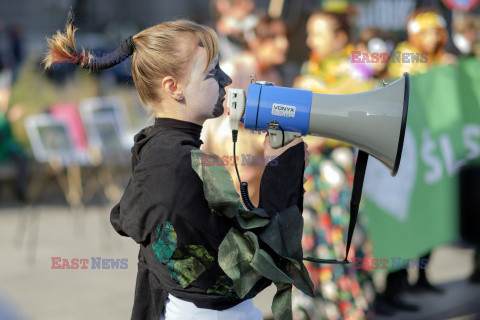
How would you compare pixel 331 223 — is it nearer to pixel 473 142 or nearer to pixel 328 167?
pixel 328 167

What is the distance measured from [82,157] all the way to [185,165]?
4617 mm

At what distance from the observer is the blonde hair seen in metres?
1.69

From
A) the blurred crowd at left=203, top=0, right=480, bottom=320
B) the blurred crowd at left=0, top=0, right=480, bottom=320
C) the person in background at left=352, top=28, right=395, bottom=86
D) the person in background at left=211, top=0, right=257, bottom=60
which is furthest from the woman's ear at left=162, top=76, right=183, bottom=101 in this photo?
the person in background at left=211, top=0, right=257, bottom=60

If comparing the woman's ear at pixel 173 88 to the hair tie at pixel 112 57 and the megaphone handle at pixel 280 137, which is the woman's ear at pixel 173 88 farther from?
the megaphone handle at pixel 280 137

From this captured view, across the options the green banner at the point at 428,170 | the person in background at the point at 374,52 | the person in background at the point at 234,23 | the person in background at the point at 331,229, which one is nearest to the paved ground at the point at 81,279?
the person in background at the point at 331,229

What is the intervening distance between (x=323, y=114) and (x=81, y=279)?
3740 millimetres

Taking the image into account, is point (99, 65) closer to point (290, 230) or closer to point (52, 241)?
point (290, 230)

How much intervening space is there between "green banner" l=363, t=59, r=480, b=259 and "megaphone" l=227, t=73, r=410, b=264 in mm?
2205

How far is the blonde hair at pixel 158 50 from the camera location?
5.53ft

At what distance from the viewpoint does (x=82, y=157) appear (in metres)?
5.99

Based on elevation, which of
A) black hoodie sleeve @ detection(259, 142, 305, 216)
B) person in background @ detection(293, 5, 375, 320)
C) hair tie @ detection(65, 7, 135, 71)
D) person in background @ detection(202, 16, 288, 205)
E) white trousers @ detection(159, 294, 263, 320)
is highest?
hair tie @ detection(65, 7, 135, 71)

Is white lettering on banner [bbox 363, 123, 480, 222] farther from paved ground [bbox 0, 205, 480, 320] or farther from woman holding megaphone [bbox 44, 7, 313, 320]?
woman holding megaphone [bbox 44, 7, 313, 320]

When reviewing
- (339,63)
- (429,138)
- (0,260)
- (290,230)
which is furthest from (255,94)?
(0,260)

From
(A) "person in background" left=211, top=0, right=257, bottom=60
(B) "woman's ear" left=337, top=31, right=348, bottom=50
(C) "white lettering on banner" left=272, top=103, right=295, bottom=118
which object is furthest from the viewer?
(A) "person in background" left=211, top=0, right=257, bottom=60
